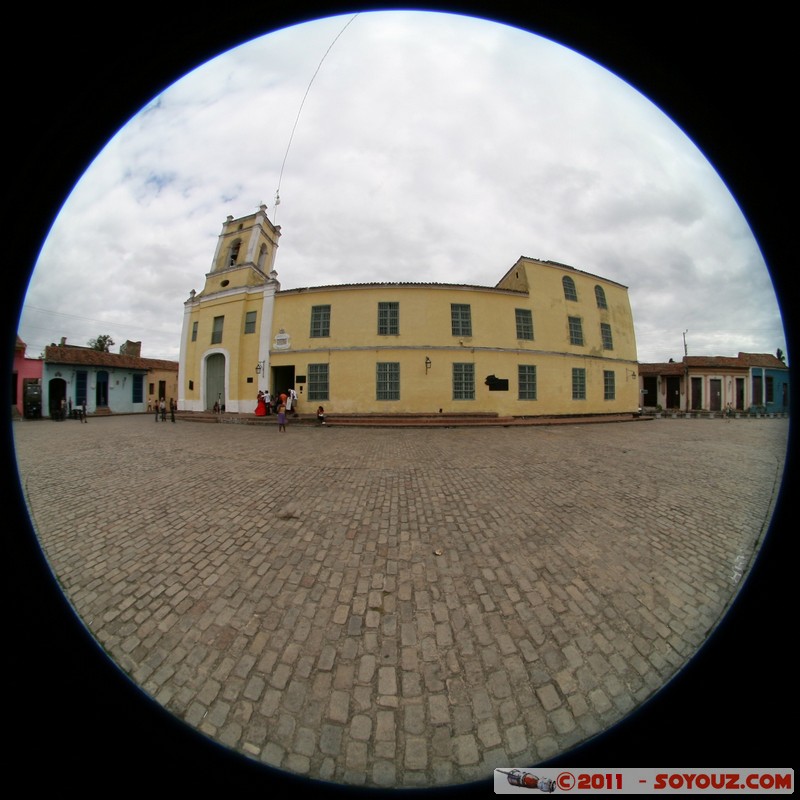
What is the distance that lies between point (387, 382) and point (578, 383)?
10.3 metres

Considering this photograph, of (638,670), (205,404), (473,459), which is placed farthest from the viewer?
(205,404)

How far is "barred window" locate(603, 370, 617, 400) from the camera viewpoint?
15.9 metres

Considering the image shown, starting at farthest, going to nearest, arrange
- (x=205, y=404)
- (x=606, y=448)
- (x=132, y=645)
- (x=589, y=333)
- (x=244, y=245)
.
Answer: (x=589, y=333) → (x=205, y=404) → (x=244, y=245) → (x=606, y=448) → (x=132, y=645)

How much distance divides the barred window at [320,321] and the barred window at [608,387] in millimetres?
15265

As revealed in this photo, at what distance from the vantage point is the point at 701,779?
0.72m

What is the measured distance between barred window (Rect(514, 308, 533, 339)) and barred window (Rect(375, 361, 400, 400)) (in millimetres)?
6642

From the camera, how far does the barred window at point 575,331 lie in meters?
14.0

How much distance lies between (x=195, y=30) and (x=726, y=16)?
4.76 ft

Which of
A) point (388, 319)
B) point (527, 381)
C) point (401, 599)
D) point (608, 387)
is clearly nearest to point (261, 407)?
point (388, 319)

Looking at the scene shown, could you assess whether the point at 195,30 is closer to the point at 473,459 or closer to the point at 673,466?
the point at 473,459

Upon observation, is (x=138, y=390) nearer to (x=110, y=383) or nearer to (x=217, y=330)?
(x=110, y=383)

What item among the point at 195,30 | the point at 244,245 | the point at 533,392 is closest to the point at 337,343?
the point at 244,245


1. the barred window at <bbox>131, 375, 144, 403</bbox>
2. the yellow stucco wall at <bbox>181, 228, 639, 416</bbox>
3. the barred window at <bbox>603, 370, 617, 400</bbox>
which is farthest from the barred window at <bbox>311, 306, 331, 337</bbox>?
the barred window at <bbox>603, 370, 617, 400</bbox>

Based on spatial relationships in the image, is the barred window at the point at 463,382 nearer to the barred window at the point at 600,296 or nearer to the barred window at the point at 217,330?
the barred window at the point at 600,296
